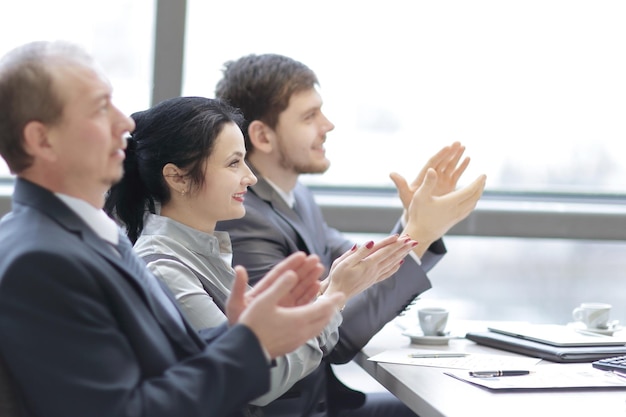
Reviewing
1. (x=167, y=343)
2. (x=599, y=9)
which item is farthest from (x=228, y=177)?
(x=599, y=9)

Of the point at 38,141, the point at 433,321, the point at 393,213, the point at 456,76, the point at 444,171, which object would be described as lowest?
the point at 393,213

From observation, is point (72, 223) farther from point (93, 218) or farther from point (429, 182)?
point (429, 182)

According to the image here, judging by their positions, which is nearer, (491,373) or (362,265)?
(491,373)

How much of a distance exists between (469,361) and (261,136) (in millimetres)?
1018

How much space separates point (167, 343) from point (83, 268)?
0.20 meters

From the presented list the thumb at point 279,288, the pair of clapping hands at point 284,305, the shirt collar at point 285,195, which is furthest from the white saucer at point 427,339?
the thumb at point 279,288

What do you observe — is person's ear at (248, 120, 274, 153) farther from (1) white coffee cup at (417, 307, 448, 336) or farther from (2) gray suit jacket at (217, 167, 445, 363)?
(1) white coffee cup at (417, 307, 448, 336)

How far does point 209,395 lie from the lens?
1.32 metres

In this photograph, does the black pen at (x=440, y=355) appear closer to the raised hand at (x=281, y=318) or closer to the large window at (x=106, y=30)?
the raised hand at (x=281, y=318)

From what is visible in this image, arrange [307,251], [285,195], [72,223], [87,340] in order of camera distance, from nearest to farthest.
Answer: [87,340] → [72,223] → [307,251] → [285,195]

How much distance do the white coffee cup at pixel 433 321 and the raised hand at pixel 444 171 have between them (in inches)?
15.6

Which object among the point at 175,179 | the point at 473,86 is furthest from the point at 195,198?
the point at 473,86

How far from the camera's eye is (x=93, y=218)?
139cm

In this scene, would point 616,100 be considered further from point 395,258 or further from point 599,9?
point 395,258
